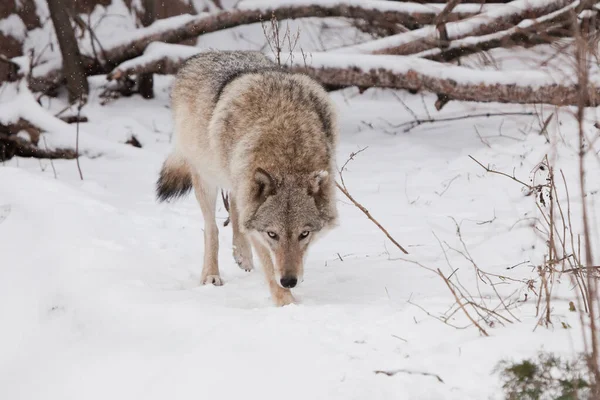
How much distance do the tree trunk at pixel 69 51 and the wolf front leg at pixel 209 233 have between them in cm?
423

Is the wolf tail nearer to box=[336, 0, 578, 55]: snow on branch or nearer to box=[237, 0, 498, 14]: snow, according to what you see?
box=[237, 0, 498, 14]: snow

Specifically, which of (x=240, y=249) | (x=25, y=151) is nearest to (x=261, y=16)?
(x=25, y=151)

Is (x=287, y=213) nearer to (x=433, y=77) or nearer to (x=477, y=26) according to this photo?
(x=433, y=77)

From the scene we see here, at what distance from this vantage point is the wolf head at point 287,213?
3.71 m

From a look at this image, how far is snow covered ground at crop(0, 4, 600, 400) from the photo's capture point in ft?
8.80

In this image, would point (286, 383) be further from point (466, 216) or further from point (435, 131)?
point (435, 131)

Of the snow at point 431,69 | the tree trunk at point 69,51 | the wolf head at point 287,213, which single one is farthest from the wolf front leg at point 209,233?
the tree trunk at point 69,51

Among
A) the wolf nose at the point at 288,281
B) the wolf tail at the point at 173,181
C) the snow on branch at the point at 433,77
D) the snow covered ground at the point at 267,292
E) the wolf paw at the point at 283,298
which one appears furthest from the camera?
the snow on branch at the point at 433,77

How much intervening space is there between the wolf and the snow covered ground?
35cm

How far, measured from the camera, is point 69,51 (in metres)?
9.16

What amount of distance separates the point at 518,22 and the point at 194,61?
470 cm

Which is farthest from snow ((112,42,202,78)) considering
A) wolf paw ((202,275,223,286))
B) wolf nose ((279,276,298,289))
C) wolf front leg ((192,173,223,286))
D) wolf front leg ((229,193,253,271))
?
wolf nose ((279,276,298,289))

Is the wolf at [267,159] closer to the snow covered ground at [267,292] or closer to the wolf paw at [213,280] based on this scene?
the wolf paw at [213,280]

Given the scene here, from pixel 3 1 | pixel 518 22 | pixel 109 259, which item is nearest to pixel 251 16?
pixel 518 22
